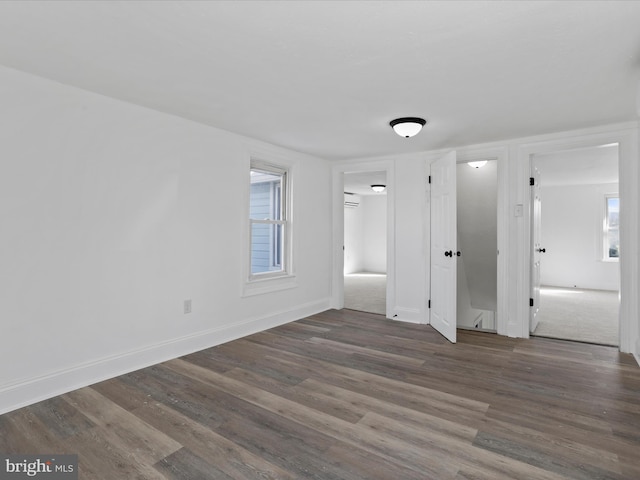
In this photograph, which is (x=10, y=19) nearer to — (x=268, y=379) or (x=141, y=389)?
(x=141, y=389)

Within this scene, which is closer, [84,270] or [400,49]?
[400,49]

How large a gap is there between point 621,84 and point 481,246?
3.11m

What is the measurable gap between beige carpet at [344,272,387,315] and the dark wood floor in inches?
85.5

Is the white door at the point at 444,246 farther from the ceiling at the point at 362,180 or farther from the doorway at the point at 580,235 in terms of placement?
the doorway at the point at 580,235

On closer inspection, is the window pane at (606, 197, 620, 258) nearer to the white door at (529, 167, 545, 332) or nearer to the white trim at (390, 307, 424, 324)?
the white door at (529, 167, 545, 332)

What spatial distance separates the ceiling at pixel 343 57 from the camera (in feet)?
5.80

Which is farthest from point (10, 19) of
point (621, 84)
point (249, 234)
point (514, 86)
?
point (621, 84)

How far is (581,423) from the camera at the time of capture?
2211 millimetres

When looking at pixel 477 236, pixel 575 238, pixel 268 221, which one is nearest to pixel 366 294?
pixel 477 236

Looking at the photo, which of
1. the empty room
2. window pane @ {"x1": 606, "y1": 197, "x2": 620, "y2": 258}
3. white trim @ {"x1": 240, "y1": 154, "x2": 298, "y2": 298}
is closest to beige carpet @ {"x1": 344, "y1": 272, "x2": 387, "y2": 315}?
the empty room

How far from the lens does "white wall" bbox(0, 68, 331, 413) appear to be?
243 cm

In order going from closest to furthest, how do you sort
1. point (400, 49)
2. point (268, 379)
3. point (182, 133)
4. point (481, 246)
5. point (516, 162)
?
1. point (400, 49)
2. point (268, 379)
3. point (182, 133)
4. point (516, 162)
5. point (481, 246)

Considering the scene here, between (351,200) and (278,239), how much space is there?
20.3 ft

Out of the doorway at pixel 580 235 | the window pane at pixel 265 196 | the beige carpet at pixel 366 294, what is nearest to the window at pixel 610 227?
the doorway at pixel 580 235
